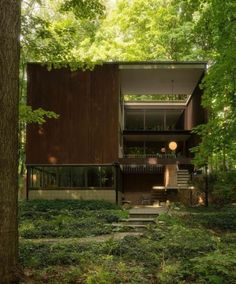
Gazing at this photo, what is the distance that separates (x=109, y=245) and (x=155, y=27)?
99.1 feet

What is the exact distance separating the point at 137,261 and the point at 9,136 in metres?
3.94

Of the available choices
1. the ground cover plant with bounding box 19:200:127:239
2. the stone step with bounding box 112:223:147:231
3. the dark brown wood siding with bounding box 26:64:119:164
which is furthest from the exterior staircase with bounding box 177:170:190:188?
the stone step with bounding box 112:223:147:231

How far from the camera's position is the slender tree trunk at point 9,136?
6621 millimetres

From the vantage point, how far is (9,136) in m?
6.82

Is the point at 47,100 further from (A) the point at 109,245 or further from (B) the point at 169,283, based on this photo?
(B) the point at 169,283

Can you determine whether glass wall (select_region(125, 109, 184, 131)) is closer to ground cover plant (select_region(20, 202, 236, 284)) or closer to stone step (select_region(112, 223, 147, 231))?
stone step (select_region(112, 223, 147, 231))

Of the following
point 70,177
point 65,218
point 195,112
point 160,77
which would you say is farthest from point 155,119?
point 65,218

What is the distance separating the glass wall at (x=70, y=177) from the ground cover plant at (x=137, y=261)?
34.6ft

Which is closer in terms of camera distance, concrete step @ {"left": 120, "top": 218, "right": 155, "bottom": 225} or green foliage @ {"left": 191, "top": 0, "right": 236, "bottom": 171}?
green foliage @ {"left": 191, "top": 0, "right": 236, "bottom": 171}

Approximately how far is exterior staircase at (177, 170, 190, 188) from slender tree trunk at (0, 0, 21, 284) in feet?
66.3

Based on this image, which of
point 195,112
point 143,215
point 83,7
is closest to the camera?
point 83,7

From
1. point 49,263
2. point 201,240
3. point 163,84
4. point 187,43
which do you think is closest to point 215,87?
point 201,240

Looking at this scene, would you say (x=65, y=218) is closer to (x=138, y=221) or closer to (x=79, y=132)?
(x=138, y=221)

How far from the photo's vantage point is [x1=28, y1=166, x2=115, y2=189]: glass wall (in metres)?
22.6
